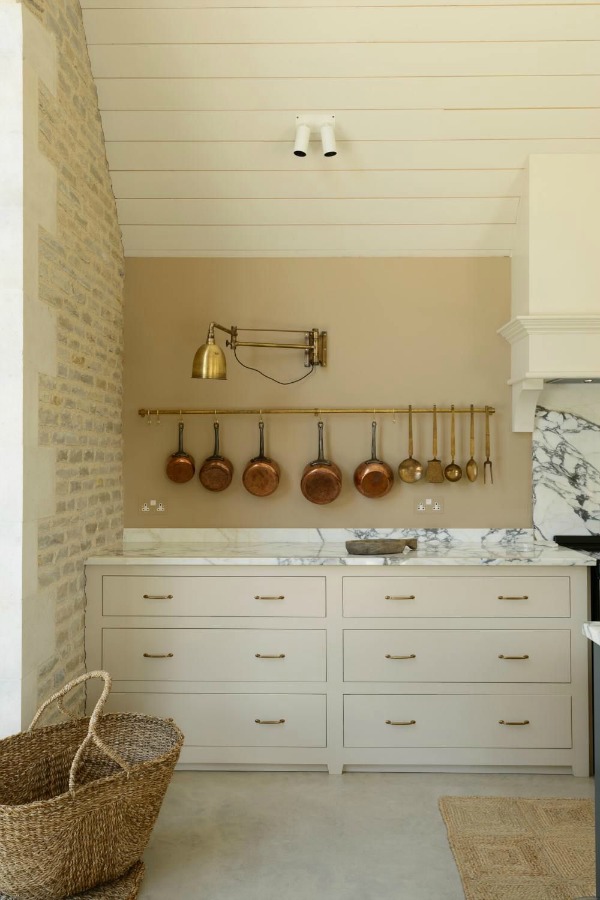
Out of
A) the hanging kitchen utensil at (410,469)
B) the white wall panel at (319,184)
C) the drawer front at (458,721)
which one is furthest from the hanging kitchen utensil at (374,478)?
the white wall panel at (319,184)

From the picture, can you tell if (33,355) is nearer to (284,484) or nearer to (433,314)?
(284,484)

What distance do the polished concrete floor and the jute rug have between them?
2.7 inches

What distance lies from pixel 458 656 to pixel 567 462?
1249 millimetres

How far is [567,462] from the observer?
397cm

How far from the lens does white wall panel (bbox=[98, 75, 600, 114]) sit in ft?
11.2

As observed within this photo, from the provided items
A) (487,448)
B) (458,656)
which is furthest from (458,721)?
(487,448)

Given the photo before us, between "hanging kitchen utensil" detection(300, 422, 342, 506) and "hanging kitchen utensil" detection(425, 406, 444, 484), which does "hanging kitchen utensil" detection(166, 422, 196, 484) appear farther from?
"hanging kitchen utensil" detection(425, 406, 444, 484)

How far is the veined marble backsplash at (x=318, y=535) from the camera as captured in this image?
3.98 metres

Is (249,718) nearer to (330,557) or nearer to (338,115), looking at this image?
(330,557)

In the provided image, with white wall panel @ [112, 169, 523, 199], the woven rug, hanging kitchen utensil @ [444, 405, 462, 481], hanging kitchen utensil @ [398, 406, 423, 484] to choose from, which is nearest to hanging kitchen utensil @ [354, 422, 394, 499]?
hanging kitchen utensil @ [398, 406, 423, 484]

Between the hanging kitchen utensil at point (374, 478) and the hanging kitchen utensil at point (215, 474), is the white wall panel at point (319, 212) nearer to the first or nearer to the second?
the hanging kitchen utensil at point (374, 478)

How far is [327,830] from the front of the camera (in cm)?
279

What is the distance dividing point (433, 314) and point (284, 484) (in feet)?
3.82

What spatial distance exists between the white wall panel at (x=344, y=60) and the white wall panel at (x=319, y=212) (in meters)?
0.60
